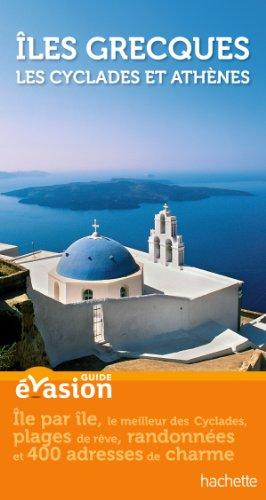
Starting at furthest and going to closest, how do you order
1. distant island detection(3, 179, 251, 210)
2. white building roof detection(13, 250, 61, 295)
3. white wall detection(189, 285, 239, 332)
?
distant island detection(3, 179, 251, 210) < white building roof detection(13, 250, 61, 295) < white wall detection(189, 285, 239, 332)

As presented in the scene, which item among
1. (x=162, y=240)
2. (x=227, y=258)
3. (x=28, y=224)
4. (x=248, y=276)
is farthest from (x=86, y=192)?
(x=162, y=240)

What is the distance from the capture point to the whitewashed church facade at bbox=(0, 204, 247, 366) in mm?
14969

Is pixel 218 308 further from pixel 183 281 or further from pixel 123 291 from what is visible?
pixel 123 291

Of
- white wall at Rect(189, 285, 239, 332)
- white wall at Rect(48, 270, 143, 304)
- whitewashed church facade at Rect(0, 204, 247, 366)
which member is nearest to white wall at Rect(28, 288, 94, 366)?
whitewashed church facade at Rect(0, 204, 247, 366)

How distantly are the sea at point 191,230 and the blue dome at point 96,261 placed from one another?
2944 centimetres

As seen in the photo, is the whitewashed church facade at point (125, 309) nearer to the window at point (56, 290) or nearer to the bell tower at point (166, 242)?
the window at point (56, 290)

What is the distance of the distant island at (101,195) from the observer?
129 m

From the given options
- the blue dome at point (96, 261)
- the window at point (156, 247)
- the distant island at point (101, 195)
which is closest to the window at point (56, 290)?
the blue dome at point (96, 261)

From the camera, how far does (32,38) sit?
1186 centimetres

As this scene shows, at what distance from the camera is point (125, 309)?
1633 centimetres

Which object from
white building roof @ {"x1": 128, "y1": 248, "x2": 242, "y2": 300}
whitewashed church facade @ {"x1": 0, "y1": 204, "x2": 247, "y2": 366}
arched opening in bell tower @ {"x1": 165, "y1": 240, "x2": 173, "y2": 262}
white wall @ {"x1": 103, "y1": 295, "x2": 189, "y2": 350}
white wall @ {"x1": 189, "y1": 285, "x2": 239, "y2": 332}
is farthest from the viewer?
arched opening in bell tower @ {"x1": 165, "y1": 240, "x2": 173, "y2": 262}

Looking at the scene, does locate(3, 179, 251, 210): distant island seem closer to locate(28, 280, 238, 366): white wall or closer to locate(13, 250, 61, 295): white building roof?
locate(13, 250, 61, 295): white building roof

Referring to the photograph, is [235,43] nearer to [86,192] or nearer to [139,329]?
[139,329]

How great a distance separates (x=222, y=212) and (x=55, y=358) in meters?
120
